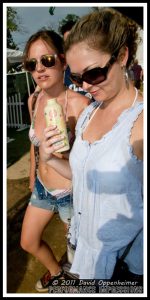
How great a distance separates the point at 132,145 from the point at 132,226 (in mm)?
458

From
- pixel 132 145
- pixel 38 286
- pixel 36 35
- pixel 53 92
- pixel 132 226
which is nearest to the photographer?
pixel 132 145

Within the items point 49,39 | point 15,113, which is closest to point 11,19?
point 15,113

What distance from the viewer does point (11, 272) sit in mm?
3125

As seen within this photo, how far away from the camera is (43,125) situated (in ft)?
8.24

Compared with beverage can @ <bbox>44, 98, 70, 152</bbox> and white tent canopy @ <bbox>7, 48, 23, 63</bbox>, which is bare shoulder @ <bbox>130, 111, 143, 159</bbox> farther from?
white tent canopy @ <bbox>7, 48, 23, 63</bbox>

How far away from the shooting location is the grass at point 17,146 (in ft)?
22.0

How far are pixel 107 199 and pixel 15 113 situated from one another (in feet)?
29.8

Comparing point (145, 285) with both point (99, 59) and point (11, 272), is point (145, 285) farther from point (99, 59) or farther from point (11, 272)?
point (11, 272)

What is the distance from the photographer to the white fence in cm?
991

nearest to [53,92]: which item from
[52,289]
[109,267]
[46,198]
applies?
[46,198]

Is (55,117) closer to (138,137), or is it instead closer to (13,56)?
(138,137)

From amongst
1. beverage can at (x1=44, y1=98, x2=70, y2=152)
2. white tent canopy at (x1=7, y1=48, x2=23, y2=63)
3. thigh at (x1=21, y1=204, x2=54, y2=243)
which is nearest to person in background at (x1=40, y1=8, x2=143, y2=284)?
beverage can at (x1=44, y1=98, x2=70, y2=152)

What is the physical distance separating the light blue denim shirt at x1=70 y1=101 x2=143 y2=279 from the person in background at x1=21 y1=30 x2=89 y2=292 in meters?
0.65

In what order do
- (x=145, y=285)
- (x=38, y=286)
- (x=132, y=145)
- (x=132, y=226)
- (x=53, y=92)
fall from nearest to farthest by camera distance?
1. (x=132, y=145)
2. (x=132, y=226)
3. (x=145, y=285)
4. (x=53, y=92)
5. (x=38, y=286)
